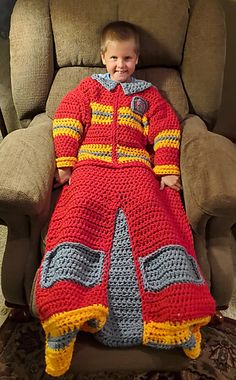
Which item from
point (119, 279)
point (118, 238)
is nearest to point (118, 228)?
point (118, 238)

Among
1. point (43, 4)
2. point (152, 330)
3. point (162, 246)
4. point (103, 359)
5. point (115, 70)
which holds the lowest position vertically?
point (103, 359)

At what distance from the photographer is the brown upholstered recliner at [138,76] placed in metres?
1.22

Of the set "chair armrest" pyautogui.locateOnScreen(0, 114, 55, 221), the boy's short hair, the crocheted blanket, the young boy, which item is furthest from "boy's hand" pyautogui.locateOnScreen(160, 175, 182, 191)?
the boy's short hair

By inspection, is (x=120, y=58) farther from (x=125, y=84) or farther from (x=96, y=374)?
(x=96, y=374)

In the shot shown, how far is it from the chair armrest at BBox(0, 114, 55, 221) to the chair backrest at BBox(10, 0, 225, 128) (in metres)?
0.22

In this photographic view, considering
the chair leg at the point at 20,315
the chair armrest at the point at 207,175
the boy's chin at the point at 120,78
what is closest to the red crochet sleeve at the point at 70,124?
the boy's chin at the point at 120,78

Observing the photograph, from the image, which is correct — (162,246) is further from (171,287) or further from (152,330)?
(152,330)

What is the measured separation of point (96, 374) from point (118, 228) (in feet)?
1.84

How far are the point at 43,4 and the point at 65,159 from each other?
654mm

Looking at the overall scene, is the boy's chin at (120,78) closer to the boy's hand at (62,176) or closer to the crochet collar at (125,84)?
the crochet collar at (125,84)

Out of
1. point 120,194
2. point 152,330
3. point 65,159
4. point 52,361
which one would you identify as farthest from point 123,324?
point 65,159

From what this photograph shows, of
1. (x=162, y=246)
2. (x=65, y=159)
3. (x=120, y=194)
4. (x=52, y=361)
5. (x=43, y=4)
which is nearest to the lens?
(x=52, y=361)

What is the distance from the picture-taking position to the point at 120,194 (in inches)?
49.7

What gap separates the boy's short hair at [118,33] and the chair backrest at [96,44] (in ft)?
0.26
